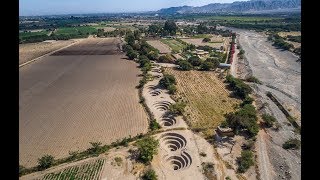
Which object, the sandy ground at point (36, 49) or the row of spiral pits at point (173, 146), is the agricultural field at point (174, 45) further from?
the row of spiral pits at point (173, 146)

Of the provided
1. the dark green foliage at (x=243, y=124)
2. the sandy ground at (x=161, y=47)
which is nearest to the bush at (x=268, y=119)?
the dark green foliage at (x=243, y=124)

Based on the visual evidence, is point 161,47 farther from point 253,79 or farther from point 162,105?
point 162,105

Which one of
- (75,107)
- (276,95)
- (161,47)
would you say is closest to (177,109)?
(75,107)

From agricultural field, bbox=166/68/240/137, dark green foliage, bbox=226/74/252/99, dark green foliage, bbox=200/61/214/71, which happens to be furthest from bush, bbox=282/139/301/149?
dark green foliage, bbox=200/61/214/71

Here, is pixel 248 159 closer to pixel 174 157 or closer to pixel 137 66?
pixel 174 157

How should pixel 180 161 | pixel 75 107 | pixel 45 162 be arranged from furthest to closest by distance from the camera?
1. pixel 75 107
2. pixel 180 161
3. pixel 45 162
